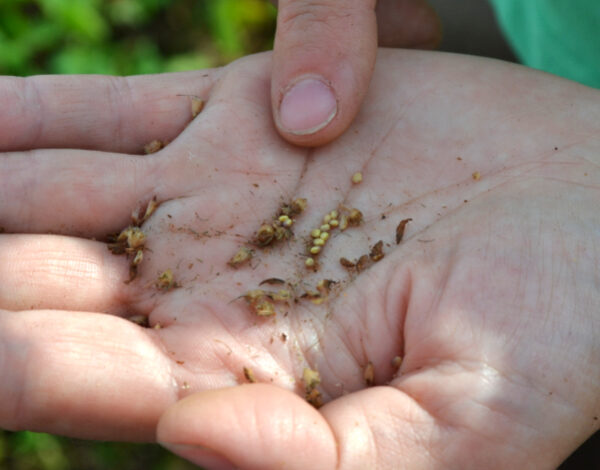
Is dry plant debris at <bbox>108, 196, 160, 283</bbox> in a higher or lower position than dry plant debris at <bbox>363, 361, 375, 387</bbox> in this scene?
higher

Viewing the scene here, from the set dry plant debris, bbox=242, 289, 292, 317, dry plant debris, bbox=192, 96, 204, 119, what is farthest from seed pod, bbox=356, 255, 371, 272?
dry plant debris, bbox=192, 96, 204, 119

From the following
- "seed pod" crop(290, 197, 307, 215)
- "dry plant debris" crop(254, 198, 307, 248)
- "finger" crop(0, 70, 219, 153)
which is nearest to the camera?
"dry plant debris" crop(254, 198, 307, 248)

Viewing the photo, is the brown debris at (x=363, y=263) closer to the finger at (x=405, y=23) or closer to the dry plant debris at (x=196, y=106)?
the dry plant debris at (x=196, y=106)

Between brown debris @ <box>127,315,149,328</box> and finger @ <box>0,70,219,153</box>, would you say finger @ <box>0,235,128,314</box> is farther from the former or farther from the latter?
finger @ <box>0,70,219,153</box>

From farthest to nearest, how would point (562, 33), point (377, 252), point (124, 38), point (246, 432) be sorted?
point (124, 38)
point (562, 33)
point (377, 252)
point (246, 432)

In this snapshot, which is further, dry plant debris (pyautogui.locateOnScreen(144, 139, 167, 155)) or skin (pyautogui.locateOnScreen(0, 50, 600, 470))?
dry plant debris (pyautogui.locateOnScreen(144, 139, 167, 155))

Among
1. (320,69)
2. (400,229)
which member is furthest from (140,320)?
(320,69)

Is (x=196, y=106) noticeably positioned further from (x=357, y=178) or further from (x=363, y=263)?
(x=363, y=263)

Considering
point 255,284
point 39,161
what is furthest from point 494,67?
point 39,161
